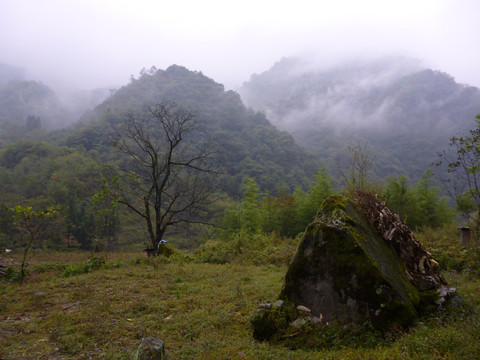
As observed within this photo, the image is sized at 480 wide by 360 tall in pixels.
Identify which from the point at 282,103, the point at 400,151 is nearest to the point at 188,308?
the point at 400,151

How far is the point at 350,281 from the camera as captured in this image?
396 centimetres

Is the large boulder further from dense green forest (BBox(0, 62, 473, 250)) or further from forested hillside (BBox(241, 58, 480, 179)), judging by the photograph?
forested hillside (BBox(241, 58, 480, 179))

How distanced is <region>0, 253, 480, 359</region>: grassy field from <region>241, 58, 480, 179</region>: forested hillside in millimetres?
54536

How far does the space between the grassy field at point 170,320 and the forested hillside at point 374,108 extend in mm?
54536

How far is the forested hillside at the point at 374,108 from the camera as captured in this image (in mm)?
80312

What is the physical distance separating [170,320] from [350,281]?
112 inches

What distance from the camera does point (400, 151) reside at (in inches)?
A: 3189

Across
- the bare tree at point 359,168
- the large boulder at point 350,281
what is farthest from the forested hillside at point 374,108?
the large boulder at point 350,281

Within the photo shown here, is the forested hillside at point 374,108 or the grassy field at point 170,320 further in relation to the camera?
the forested hillside at point 374,108

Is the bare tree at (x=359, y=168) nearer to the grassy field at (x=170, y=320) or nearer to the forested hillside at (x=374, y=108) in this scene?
the grassy field at (x=170, y=320)

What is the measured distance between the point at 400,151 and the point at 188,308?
290 ft

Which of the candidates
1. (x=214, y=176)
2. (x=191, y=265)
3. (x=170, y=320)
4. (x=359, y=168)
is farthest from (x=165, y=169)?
(x=214, y=176)

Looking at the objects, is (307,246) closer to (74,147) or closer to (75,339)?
(75,339)

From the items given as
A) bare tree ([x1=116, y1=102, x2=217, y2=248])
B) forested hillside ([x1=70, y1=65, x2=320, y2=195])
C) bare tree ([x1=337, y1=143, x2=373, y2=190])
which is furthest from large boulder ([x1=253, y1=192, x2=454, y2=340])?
forested hillside ([x1=70, y1=65, x2=320, y2=195])
